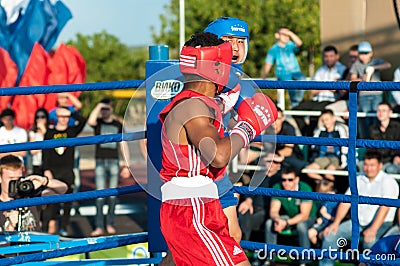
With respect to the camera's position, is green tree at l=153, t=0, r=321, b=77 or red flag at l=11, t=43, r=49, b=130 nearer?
red flag at l=11, t=43, r=49, b=130

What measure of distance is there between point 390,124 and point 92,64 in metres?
30.2

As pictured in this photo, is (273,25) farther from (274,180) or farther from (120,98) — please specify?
(274,180)

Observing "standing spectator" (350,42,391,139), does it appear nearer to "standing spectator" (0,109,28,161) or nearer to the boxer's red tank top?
"standing spectator" (0,109,28,161)

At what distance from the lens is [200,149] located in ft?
14.5

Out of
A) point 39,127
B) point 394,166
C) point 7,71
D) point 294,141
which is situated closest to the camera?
point 294,141

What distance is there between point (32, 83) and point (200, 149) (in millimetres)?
9925

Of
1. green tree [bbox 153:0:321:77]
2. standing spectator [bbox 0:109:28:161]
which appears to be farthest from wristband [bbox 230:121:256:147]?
green tree [bbox 153:0:321:77]

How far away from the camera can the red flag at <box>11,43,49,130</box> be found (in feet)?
43.3

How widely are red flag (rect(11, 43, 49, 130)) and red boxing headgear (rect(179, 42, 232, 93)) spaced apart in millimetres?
8848

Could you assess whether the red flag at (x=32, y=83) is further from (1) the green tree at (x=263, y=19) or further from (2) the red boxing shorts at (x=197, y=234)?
(1) the green tree at (x=263, y=19)

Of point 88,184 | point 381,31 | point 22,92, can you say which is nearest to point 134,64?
point 88,184

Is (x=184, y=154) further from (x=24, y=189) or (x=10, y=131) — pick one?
(x=10, y=131)

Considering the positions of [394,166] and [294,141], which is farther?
[394,166]

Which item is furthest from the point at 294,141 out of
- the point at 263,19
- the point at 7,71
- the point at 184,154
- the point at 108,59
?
the point at 108,59
